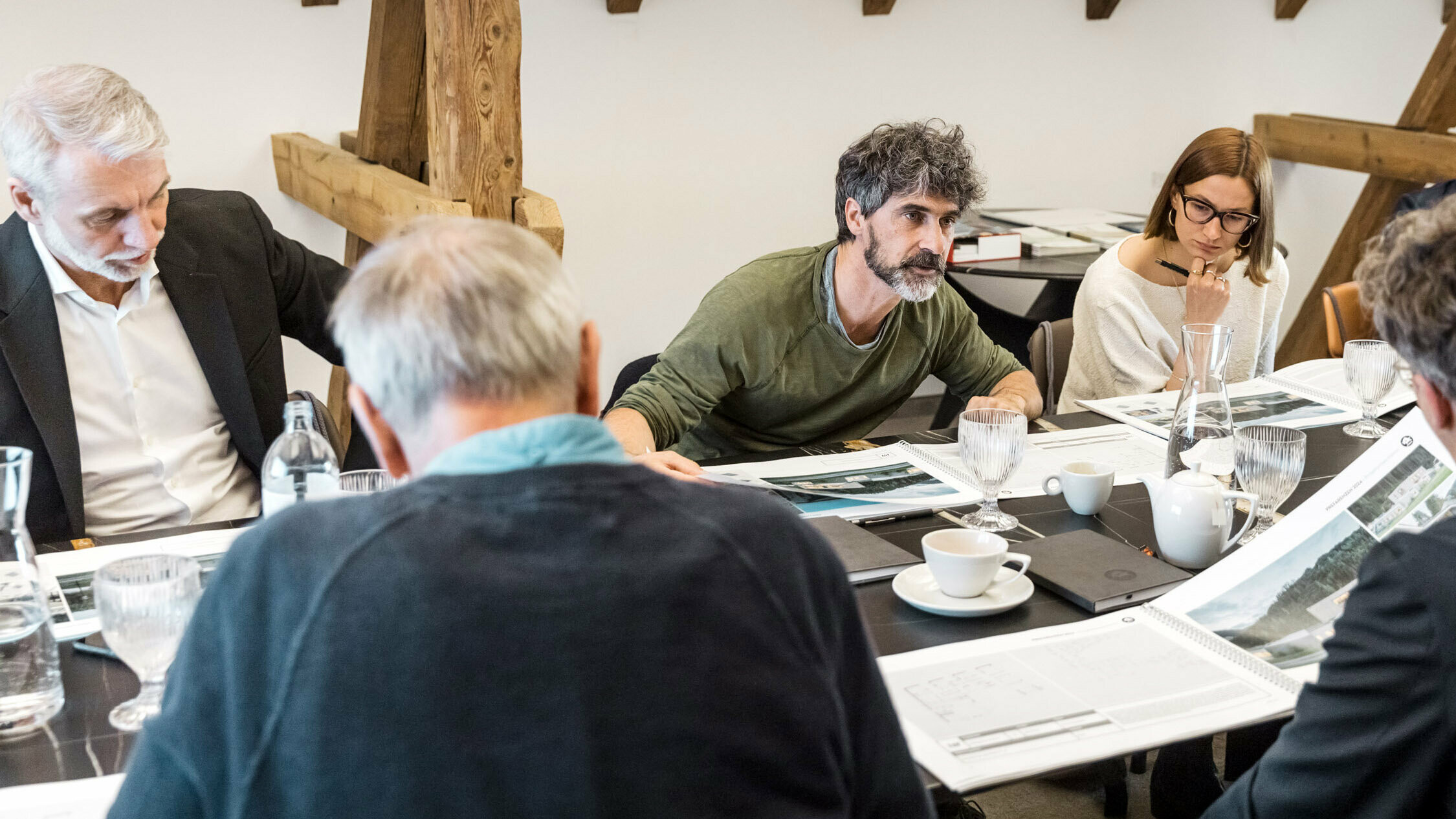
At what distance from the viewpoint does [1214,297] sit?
2.60 metres

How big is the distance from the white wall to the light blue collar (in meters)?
3.12

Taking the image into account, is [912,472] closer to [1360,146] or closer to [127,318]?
[127,318]

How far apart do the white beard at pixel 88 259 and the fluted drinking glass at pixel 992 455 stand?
1323 mm

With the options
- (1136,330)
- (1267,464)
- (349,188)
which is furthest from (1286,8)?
(1267,464)

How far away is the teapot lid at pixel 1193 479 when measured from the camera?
1.53 m

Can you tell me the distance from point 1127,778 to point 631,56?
109 inches

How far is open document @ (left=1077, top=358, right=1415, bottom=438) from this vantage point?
2.20 metres

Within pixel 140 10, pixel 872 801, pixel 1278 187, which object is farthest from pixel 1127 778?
pixel 1278 187

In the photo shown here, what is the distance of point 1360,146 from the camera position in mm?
4766

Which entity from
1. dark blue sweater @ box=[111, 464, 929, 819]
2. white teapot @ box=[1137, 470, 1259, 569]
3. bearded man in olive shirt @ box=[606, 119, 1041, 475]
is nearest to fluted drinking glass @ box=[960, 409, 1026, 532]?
white teapot @ box=[1137, 470, 1259, 569]

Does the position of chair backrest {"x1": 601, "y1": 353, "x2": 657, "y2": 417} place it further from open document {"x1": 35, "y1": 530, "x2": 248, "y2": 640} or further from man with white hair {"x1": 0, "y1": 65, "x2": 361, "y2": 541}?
open document {"x1": 35, "y1": 530, "x2": 248, "y2": 640}

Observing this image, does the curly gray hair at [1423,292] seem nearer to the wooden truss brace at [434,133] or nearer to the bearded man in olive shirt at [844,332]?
the bearded man in olive shirt at [844,332]

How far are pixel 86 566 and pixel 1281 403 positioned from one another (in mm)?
2040

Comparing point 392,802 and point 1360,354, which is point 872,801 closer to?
point 392,802
